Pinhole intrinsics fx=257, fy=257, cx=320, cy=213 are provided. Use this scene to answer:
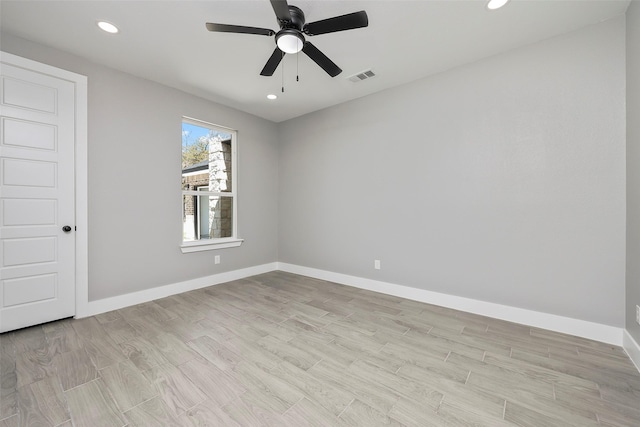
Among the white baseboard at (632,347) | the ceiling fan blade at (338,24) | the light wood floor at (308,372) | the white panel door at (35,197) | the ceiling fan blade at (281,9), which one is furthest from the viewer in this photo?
the white panel door at (35,197)

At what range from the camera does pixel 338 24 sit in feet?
6.13

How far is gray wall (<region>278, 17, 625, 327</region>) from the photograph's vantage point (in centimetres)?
225

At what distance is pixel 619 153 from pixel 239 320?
12.5 feet

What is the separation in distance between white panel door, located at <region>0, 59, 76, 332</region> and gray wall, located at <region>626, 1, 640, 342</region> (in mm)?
5073

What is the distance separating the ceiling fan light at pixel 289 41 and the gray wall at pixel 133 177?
2.21m

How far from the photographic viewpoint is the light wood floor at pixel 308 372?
1466mm

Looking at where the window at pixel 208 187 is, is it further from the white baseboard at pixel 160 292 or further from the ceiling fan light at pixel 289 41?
the ceiling fan light at pixel 289 41

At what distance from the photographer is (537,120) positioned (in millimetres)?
2514

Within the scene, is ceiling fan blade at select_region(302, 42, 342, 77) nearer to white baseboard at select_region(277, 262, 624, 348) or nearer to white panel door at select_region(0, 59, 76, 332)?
white panel door at select_region(0, 59, 76, 332)

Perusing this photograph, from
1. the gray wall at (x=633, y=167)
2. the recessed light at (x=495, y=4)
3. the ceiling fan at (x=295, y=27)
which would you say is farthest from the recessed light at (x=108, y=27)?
the gray wall at (x=633, y=167)

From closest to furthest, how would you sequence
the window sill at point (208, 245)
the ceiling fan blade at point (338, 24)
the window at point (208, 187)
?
the ceiling fan blade at point (338, 24) < the window sill at point (208, 245) < the window at point (208, 187)

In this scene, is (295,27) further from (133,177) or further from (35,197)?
(35,197)

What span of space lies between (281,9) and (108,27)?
176 cm

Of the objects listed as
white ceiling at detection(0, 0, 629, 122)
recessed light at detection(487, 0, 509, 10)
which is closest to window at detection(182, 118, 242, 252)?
white ceiling at detection(0, 0, 629, 122)
